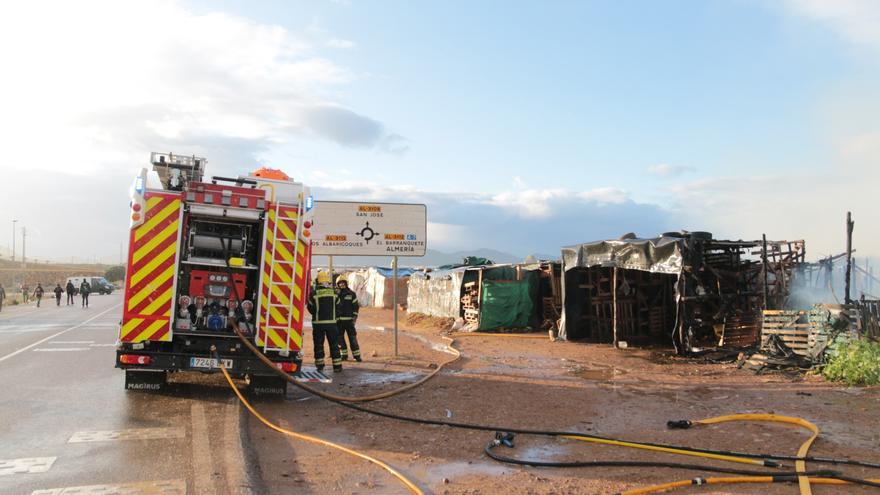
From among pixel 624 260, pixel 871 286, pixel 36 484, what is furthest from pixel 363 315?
pixel 36 484

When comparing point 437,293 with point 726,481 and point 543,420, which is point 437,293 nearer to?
point 543,420

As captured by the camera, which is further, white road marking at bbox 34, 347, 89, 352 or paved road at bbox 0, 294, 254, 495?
white road marking at bbox 34, 347, 89, 352

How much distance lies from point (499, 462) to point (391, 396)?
3.27m

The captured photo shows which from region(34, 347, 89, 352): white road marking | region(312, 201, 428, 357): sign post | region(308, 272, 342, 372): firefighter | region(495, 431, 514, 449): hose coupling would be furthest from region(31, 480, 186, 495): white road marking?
region(34, 347, 89, 352): white road marking

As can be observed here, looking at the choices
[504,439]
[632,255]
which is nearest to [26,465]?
[504,439]

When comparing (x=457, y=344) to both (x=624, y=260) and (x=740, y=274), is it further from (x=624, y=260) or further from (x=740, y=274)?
(x=740, y=274)

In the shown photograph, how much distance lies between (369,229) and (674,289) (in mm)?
8732

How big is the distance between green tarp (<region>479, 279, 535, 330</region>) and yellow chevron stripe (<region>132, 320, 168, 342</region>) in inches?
504

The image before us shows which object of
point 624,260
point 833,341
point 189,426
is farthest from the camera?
point 624,260

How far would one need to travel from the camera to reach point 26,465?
533 cm

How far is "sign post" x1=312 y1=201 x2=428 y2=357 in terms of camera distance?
12.9m

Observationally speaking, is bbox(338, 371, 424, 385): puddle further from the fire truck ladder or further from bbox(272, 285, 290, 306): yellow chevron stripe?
bbox(272, 285, 290, 306): yellow chevron stripe

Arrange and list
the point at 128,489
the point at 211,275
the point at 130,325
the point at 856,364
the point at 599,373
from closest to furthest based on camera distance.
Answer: the point at 128,489
the point at 130,325
the point at 211,275
the point at 856,364
the point at 599,373

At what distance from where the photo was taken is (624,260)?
15.0 metres
